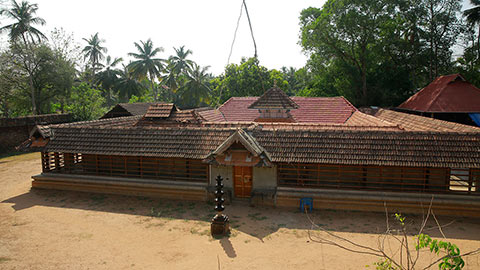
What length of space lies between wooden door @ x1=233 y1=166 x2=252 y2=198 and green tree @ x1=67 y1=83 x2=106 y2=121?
2298 cm

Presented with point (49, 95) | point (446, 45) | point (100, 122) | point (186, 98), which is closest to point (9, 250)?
point (100, 122)

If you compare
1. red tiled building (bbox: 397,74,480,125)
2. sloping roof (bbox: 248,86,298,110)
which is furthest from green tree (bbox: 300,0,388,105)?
sloping roof (bbox: 248,86,298,110)

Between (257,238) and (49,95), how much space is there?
94.5ft

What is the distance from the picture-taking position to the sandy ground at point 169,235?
8.29 m

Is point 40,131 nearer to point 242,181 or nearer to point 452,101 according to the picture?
point 242,181

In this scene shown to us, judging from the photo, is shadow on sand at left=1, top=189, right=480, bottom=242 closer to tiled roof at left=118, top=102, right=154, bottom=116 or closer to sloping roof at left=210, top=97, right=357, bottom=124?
sloping roof at left=210, top=97, right=357, bottom=124

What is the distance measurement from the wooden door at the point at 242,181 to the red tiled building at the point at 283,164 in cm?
4

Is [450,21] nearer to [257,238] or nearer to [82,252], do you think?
[257,238]

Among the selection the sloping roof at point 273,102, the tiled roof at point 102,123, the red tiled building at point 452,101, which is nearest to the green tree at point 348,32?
the red tiled building at point 452,101

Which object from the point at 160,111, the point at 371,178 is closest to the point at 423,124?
the point at 371,178

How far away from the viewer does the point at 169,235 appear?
9.88 meters

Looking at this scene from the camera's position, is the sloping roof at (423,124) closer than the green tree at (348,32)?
Yes

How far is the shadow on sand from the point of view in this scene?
10.0 m

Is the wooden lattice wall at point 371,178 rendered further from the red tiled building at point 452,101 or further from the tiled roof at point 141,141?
the red tiled building at point 452,101
